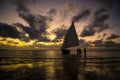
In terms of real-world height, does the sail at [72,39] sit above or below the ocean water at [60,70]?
above

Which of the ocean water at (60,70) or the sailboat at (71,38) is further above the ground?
the sailboat at (71,38)

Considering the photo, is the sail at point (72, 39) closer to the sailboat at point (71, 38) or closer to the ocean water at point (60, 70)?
the sailboat at point (71, 38)

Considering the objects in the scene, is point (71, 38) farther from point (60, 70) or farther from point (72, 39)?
point (60, 70)

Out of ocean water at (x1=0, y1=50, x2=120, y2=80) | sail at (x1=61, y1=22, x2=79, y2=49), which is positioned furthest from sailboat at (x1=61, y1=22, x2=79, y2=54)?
ocean water at (x1=0, y1=50, x2=120, y2=80)

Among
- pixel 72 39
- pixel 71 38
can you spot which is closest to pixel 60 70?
pixel 72 39

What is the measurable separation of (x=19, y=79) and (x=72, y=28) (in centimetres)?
5679

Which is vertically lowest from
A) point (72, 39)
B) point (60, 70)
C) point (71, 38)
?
point (60, 70)

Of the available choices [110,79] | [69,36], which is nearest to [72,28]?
[69,36]

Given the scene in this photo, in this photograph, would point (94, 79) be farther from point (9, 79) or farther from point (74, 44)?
point (74, 44)

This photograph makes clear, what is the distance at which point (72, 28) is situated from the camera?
6881cm

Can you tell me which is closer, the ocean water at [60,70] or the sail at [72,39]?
the ocean water at [60,70]

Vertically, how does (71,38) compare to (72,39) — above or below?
above

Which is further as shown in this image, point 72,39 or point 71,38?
point 71,38

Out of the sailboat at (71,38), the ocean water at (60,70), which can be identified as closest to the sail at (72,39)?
the sailboat at (71,38)
